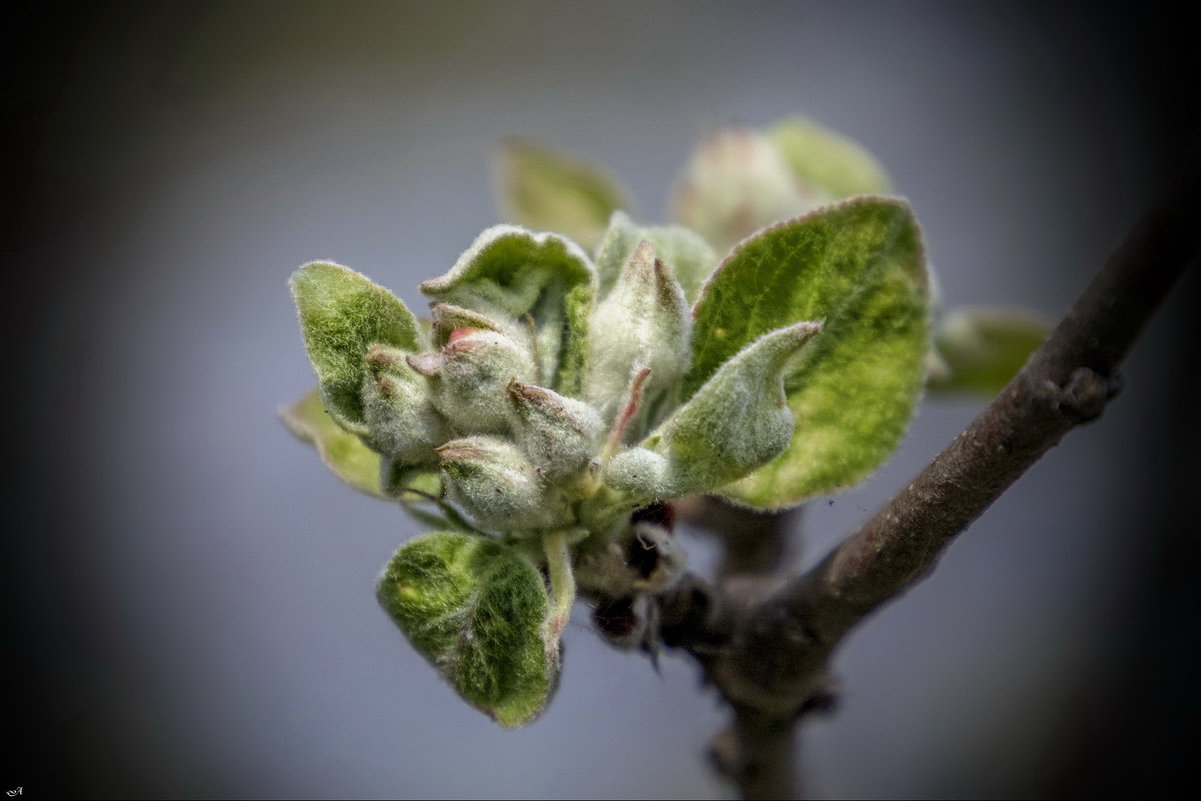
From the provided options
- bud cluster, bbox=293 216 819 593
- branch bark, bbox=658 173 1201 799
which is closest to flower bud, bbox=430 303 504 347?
bud cluster, bbox=293 216 819 593

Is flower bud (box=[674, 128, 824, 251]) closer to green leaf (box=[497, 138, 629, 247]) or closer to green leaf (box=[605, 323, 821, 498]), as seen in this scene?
green leaf (box=[497, 138, 629, 247])

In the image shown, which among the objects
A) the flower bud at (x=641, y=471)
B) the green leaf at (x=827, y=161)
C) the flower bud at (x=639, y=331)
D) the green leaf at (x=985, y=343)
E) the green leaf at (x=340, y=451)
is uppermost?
the green leaf at (x=827, y=161)

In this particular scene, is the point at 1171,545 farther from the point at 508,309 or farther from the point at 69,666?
the point at 69,666

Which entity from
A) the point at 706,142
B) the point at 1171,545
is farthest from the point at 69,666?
the point at 1171,545

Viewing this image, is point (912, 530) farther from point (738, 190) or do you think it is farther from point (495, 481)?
point (738, 190)

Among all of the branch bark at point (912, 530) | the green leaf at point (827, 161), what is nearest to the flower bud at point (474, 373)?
the branch bark at point (912, 530)

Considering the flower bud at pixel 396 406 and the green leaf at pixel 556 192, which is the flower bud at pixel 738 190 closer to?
the green leaf at pixel 556 192

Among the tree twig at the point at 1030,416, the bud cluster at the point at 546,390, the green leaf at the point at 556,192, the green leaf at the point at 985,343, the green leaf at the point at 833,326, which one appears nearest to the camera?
the tree twig at the point at 1030,416
